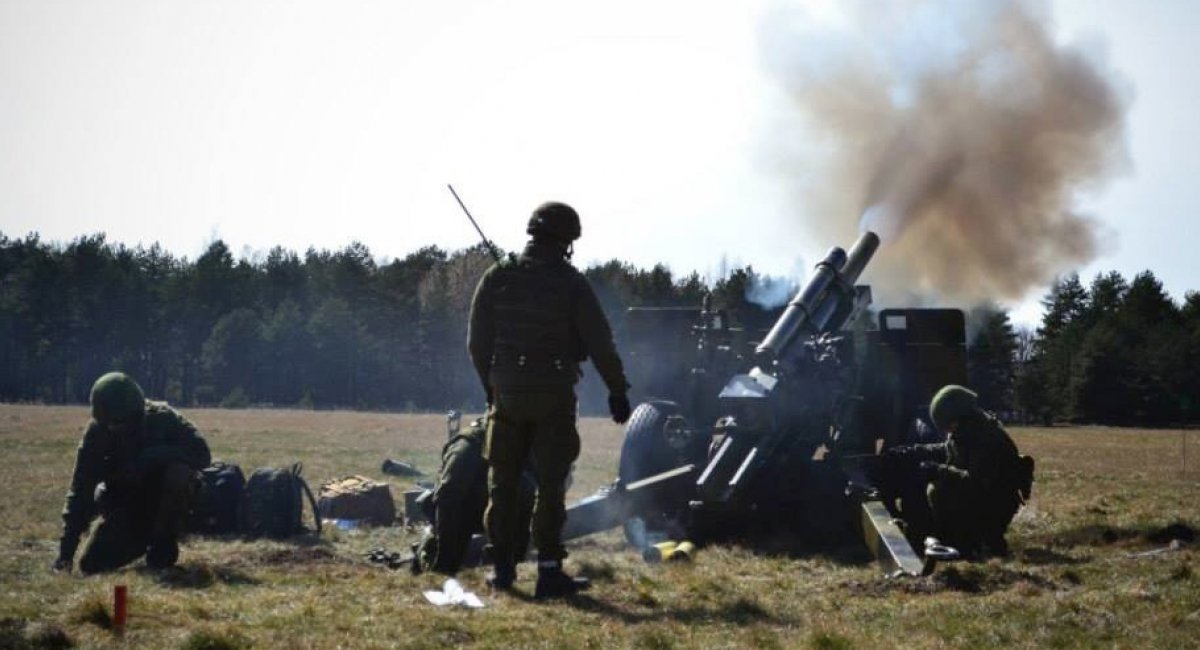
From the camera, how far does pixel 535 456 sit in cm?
905

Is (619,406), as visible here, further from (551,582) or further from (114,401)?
(114,401)

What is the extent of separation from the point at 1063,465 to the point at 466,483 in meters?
20.6

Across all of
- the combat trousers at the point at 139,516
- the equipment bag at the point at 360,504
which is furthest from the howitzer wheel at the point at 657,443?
the combat trousers at the point at 139,516

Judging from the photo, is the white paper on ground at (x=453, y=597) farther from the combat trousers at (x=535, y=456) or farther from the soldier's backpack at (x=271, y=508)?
the soldier's backpack at (x=271, y=508)

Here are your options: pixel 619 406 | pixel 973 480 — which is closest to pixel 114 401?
pixel 619 406

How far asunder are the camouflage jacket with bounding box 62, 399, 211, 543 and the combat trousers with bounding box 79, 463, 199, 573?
0.39ft

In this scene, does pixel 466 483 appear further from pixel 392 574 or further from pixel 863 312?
pixel 863 312

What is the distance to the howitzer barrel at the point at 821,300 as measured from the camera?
13.4 m

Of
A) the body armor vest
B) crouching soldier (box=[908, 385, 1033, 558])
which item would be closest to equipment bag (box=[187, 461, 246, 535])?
the body armor vest

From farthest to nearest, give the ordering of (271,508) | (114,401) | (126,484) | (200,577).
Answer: (271,508) < (126,484) < (114,401) < (200,577)

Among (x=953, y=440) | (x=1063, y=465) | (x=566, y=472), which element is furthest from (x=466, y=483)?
(x=1063, y=465)

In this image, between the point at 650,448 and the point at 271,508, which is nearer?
the point at 271,508

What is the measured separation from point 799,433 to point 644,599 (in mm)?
4750

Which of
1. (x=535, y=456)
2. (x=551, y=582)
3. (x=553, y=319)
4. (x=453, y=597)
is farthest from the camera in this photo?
(x=535, y=456)
